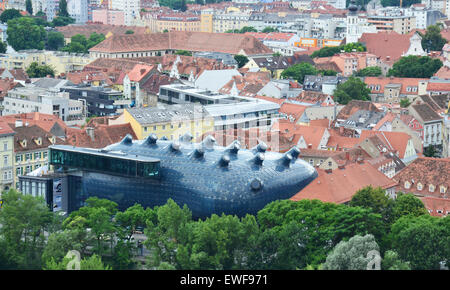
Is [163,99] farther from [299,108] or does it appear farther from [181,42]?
[181,42]

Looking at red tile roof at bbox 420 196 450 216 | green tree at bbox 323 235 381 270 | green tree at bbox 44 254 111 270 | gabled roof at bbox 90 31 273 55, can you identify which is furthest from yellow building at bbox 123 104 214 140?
gabled roof at bbox 90 31 273 55

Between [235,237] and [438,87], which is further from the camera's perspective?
[438,87]

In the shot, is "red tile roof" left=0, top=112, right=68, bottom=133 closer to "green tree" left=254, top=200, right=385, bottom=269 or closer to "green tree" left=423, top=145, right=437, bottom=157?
"green tree" left=254, top=200, right=385, bottom=269

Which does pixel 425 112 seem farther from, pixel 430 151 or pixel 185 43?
pixel 185 43

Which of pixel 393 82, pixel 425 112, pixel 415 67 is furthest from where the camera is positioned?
pixel 415 67

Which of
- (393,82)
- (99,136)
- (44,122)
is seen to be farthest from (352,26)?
(99,136)
